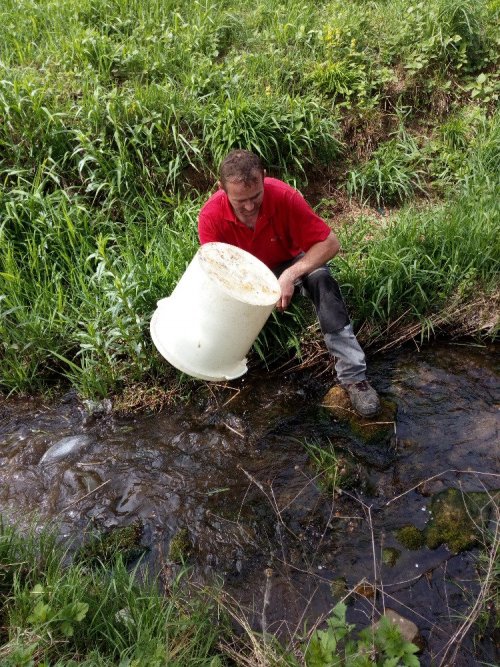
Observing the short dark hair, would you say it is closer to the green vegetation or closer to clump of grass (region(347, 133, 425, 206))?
the green vegetation

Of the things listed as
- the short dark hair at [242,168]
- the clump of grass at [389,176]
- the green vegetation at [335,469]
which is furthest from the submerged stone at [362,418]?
the clump of grass at [389,176]

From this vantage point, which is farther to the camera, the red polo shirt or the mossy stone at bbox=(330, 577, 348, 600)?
the red polo shirt

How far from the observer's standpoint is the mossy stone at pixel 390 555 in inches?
98.3

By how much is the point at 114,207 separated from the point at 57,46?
1.85m

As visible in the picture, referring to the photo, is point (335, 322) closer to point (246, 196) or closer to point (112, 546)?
point (246, 196)

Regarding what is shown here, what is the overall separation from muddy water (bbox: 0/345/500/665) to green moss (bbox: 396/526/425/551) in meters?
0.03

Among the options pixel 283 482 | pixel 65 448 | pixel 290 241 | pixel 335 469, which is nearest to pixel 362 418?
pixel 335 469

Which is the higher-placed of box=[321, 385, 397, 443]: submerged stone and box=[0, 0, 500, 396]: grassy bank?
box=[0, 0, 500, 396]: grassy bank

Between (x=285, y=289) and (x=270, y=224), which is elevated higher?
(x=270, y=224)

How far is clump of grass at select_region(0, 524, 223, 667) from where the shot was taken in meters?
1.97

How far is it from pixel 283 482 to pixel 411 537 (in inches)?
25.1

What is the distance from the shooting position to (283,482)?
288 centimetres

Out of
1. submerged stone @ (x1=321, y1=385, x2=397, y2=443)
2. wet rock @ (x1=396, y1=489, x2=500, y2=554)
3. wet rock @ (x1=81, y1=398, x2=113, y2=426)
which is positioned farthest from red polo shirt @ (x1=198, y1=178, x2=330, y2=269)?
wet rock @ (x1=396, y1=489, x2=500, y2=554)

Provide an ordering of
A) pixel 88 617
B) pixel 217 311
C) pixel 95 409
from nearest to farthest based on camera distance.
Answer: pixel 88 617, pixel 217 311, pixel 95 409
